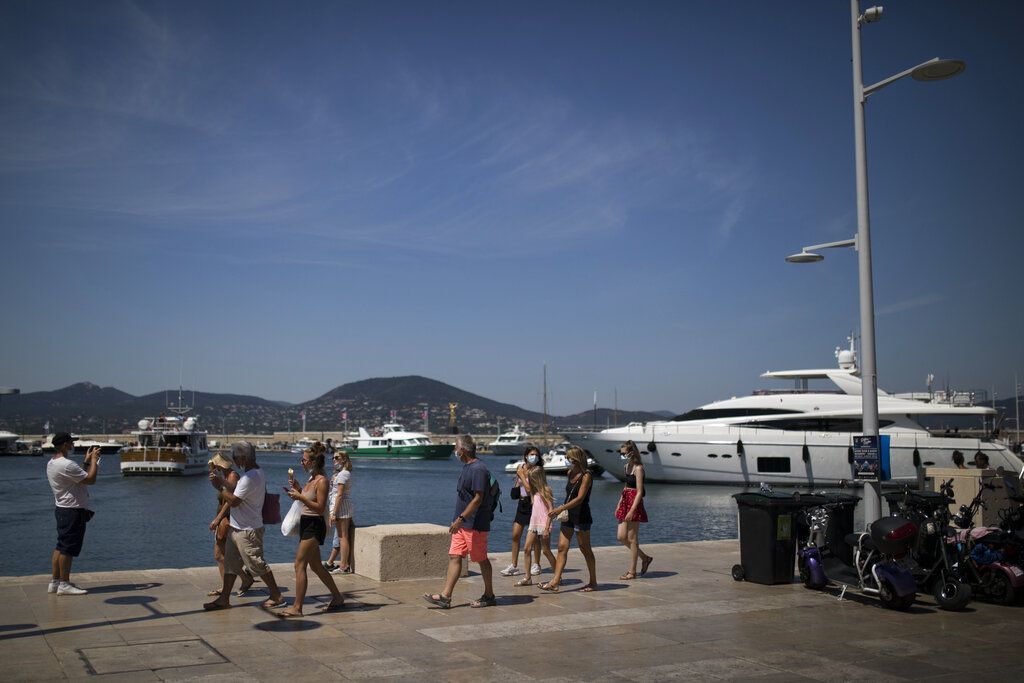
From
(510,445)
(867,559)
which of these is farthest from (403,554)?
(510,445)

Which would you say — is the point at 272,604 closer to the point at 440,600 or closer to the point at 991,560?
the point at 440,600

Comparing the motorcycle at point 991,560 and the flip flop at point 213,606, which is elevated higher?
the motorcycle at point 991,560

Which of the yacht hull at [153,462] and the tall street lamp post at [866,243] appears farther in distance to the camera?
the yacht hull at [153,462]

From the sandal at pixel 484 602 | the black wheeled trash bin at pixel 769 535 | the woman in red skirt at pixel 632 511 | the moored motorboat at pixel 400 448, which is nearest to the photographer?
the sandal at pixel 484 602

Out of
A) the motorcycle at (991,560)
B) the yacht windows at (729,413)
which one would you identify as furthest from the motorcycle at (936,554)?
the yacht windows at (729,413)

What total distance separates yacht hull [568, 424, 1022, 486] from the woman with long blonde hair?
132 ft

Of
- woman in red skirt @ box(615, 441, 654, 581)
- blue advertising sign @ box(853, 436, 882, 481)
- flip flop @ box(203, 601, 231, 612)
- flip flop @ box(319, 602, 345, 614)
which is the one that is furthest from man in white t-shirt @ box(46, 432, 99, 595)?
blue advertising sign @ box(853, 436, 882, 481)

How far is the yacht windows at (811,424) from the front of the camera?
168 ft

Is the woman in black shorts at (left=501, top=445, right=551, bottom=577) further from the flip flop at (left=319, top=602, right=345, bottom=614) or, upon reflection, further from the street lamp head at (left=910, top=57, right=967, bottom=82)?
the street lamp head at (left=910, top=57, right=967, bottom=82)

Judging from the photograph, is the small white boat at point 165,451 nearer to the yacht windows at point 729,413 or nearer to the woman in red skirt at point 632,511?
the yacht windows at point 729,413

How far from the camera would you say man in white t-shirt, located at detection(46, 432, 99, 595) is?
30.4 ft

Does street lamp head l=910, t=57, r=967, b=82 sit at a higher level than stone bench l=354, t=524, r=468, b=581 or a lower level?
higher

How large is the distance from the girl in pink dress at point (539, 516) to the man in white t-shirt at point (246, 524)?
10.4ft

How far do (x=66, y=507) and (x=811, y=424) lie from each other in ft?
155
